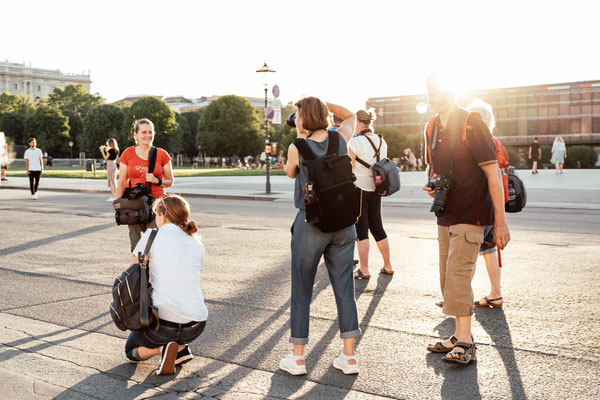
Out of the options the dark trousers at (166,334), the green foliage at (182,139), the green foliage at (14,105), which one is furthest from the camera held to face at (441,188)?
the green foliage at (14,105)

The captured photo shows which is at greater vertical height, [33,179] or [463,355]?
[33,179]

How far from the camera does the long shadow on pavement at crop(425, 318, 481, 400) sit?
147 inches

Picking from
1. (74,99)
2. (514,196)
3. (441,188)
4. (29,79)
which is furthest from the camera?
(29,79)

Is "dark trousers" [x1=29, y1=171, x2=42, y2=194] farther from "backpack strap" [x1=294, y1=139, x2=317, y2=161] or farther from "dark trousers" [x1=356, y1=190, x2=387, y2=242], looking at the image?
"backpack strap" [x1=294, y1=139, x2=317, y2=161]

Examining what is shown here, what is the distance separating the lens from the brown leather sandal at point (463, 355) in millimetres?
4254

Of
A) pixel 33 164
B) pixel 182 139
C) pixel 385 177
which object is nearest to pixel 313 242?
pixel 385 177

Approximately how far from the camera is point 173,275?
13.6ft

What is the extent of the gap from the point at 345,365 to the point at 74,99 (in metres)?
122

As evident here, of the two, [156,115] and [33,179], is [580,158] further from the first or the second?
[156,115]

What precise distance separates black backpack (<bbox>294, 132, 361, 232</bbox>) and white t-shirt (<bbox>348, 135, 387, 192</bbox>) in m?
2.76

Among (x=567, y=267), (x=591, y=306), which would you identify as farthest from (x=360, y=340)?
(x=567, y=267)

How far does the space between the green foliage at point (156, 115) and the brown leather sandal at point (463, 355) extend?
87731 mm

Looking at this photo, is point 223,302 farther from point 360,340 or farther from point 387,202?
point 387,202

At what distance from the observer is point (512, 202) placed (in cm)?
542
